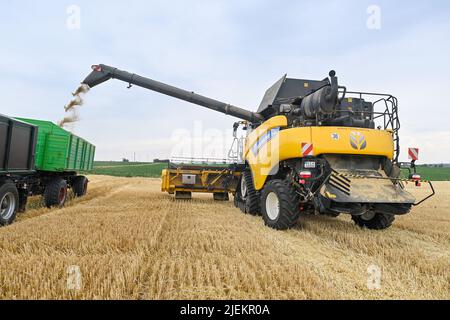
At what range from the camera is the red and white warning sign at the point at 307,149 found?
5.28 metres

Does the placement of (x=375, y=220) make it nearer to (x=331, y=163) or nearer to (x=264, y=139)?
(x=331, y=163)

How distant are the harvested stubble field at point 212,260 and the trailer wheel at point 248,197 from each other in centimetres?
186

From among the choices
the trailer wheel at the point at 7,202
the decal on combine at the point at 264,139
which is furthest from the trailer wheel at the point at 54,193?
the decal on combine at the point at 264,139

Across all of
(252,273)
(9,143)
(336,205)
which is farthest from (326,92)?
(9,143)

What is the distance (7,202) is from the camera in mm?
5648

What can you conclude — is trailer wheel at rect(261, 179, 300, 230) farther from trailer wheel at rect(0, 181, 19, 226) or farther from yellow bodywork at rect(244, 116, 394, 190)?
trailer wheel at rect(0, 181, 19, 226)

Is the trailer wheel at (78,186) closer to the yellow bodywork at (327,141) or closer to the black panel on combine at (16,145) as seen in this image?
the black panel on combine at (16,145)

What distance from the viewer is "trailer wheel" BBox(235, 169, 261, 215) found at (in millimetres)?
7625

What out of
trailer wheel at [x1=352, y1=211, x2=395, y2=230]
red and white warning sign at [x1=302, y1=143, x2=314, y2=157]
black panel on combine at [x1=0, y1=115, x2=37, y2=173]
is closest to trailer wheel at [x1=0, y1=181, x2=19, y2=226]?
black panel on combine at [x1=0, y1=115, x2=37, y2=173]

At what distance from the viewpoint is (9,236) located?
4230 mm

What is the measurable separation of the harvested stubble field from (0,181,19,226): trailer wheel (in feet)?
1.49

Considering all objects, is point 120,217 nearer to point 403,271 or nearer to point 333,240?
point 333,240
